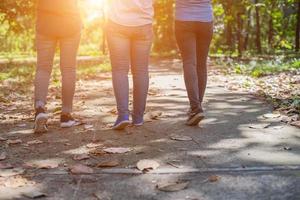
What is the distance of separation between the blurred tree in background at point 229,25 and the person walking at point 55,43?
1288cm

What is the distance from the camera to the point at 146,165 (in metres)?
4.03

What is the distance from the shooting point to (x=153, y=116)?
652 cm

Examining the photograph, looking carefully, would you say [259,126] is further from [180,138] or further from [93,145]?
[93,145]

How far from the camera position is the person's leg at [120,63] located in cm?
554

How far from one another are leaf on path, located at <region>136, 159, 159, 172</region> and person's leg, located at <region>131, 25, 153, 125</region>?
1.67m

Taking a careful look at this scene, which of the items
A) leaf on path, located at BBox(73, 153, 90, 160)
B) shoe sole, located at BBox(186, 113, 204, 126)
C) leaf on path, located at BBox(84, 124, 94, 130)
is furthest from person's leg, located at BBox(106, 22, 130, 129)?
leaf on path, located at BBox(73, 153, 90, 160)

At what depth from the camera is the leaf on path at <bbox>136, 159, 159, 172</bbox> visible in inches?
156

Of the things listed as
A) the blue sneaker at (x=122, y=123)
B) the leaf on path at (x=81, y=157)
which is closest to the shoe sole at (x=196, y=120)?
the blue sneaker at (x=122, y=123)

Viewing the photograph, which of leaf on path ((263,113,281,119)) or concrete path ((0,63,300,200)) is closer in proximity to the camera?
concrete path ((0,63,300,200))

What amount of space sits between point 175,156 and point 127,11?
1891 millimetres

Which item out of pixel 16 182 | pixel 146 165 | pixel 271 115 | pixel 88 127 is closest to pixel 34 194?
pixel 16 182

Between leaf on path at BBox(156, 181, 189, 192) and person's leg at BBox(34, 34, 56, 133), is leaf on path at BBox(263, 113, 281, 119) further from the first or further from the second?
leaf on path at BBox(156, 181, 189, 192)

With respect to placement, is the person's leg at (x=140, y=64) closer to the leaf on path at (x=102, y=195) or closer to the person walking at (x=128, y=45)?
the person walking at (x=128, y=45)

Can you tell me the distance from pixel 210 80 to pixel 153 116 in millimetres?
5993
